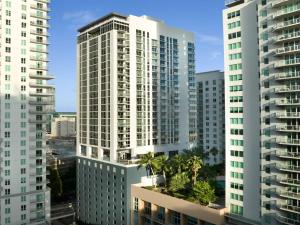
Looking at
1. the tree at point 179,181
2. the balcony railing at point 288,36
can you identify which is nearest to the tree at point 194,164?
the tree at point 179,181

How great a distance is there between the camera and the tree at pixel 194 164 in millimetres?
80250

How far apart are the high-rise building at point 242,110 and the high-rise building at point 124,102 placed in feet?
98.8

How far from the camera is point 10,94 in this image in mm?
81062

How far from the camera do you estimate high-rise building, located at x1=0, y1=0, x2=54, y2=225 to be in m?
80.5

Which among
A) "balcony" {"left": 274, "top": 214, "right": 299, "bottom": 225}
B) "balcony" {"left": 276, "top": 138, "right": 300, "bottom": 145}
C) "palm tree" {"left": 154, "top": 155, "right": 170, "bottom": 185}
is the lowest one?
"balcony" {"left": 274, "top": 214, "right": 299, "bottom": 225}

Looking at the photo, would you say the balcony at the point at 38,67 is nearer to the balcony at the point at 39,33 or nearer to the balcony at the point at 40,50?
the balcony at the point at 40,50

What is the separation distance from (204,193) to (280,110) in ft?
77.1

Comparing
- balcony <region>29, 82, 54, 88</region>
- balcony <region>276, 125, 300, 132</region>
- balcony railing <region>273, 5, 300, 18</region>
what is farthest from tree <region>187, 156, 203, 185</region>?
balcony <region>29, 82, 54, 88</region>

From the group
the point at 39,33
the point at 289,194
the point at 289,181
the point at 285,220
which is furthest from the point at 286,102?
the point at 39,33

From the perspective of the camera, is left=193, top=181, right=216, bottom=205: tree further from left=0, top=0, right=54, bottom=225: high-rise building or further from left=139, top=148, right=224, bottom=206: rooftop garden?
left=0, top=0, right=54, bottom=225: high-rise building

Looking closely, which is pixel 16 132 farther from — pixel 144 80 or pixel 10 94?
pixel 144 80

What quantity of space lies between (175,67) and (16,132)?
49768 mm

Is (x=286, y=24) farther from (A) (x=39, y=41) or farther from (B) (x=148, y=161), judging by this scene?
(A) (x=39, y=41)

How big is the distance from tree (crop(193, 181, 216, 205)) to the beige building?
1642 mm
